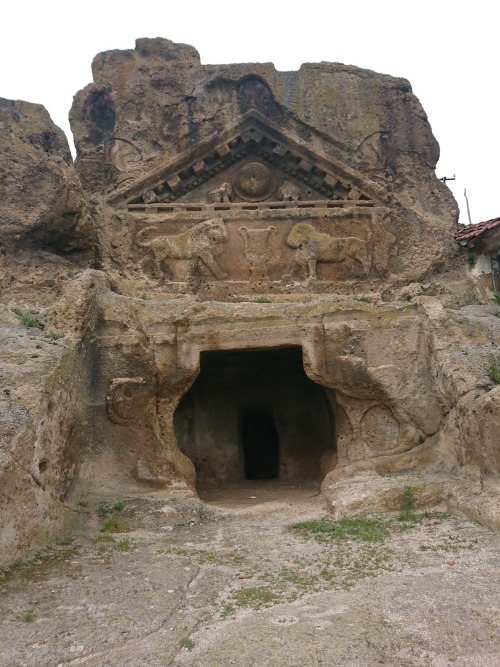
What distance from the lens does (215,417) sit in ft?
38.9

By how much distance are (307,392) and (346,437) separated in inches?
109

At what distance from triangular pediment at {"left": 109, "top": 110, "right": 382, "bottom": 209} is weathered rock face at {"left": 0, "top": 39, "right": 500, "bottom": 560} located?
0.04m

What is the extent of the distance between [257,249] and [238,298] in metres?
1.13

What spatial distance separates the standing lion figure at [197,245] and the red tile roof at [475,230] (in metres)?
4.56

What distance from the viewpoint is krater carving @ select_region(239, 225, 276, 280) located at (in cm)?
1125

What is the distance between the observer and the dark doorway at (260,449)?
14.1 metres

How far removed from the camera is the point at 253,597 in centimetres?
514

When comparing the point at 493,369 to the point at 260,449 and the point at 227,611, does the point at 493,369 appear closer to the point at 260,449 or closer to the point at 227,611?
the point at 227,611

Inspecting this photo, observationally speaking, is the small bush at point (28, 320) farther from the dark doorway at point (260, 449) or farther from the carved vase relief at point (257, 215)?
the dark doorway at point (260, 449)

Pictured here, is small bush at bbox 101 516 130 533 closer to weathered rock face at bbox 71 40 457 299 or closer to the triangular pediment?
weathered rock face at bbox 71 40 457 299

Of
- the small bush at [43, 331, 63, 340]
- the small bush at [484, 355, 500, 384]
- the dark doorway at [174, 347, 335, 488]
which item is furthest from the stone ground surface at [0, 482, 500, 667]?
the dark doorway at [174, 347, 335, 488]

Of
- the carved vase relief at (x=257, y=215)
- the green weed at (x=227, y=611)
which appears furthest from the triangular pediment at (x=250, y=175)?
the green weed at (x=227, y=611)

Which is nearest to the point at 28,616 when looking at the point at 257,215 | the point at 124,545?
the point at 124,545

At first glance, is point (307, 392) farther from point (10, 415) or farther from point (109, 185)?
point (10, 415)
